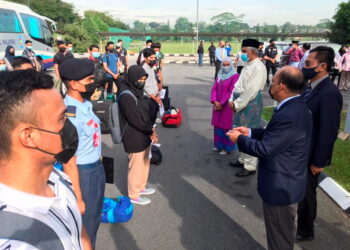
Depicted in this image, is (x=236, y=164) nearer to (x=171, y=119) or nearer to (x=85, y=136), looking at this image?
(x=171, y=119)

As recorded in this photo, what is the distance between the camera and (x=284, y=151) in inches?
85.8

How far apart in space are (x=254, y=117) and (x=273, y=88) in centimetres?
212

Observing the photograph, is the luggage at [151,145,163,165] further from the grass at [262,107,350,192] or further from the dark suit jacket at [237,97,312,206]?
the grass at [262,107,350,192]

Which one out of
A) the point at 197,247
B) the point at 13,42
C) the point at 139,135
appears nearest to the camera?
the point at 197,247

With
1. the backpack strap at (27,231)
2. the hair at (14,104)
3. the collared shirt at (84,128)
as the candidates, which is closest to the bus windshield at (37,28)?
the collared shirt at (84,128)

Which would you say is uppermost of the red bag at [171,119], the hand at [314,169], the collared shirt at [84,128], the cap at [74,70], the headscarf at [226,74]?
the cap at [74,70]

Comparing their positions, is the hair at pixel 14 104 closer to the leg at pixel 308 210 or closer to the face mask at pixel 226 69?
the leg at pixel 308 210

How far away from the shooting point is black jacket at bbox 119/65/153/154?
319cm

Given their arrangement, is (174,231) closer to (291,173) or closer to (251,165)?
(291,173)

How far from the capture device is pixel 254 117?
4.41 meters

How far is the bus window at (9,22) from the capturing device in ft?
48.2

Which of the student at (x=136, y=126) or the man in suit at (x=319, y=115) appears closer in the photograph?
the man in suit at (x=319, y=115)

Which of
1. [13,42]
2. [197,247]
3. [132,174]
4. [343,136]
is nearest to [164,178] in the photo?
[132,174]

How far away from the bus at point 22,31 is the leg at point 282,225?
1469 centimetres
